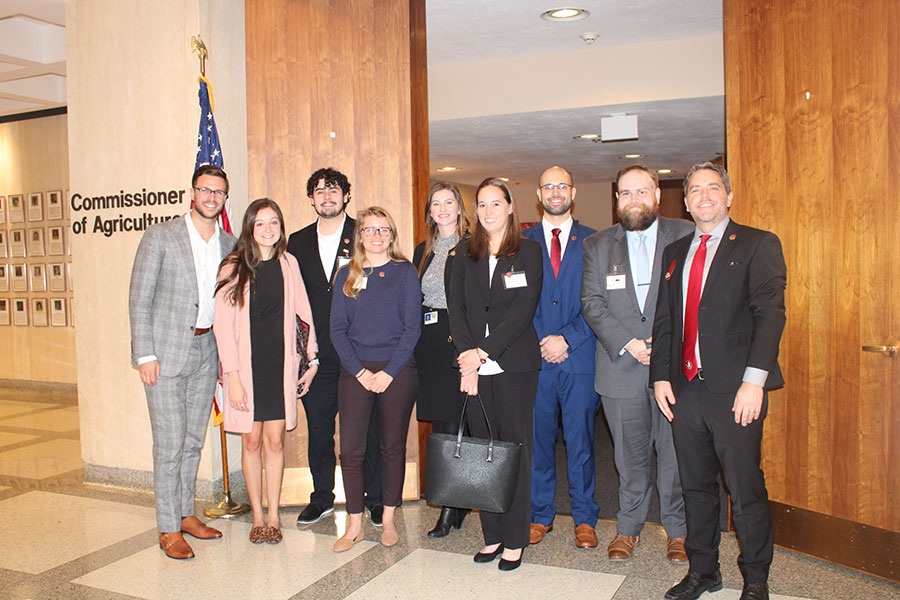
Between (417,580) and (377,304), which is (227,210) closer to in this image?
(377,304)

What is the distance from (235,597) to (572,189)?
8.14 feet

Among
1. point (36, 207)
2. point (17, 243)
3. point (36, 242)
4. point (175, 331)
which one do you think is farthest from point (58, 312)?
point (175, 331)

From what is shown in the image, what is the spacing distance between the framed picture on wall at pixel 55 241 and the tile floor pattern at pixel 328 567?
17.3 ft

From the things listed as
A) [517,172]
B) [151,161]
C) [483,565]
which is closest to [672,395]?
[483,565]

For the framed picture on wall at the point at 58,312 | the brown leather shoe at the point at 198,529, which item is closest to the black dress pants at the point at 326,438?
the brown leather shoe at the point at 198,529

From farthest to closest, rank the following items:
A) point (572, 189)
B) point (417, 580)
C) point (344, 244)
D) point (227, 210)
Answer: point (227, 210) → point (344, 244) → point (572, 189) → point (417, 580)

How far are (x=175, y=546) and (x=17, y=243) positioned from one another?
24.1 ft

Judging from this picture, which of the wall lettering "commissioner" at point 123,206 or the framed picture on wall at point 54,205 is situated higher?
the framed picture on wall at point 54,205

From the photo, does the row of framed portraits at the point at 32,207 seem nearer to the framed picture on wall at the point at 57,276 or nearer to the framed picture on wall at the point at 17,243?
the framed picture on wall at the point at 17,243

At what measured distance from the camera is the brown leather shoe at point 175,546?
351 centimetres

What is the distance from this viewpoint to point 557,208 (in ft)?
11.8

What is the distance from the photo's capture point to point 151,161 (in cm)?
459

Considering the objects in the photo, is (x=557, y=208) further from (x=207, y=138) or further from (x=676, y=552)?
(x=207, y=138)

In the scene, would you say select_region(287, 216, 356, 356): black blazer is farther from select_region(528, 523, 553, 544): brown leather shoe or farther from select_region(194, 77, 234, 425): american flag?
select_region(528, 523, 553, 544): brown leather shoe
